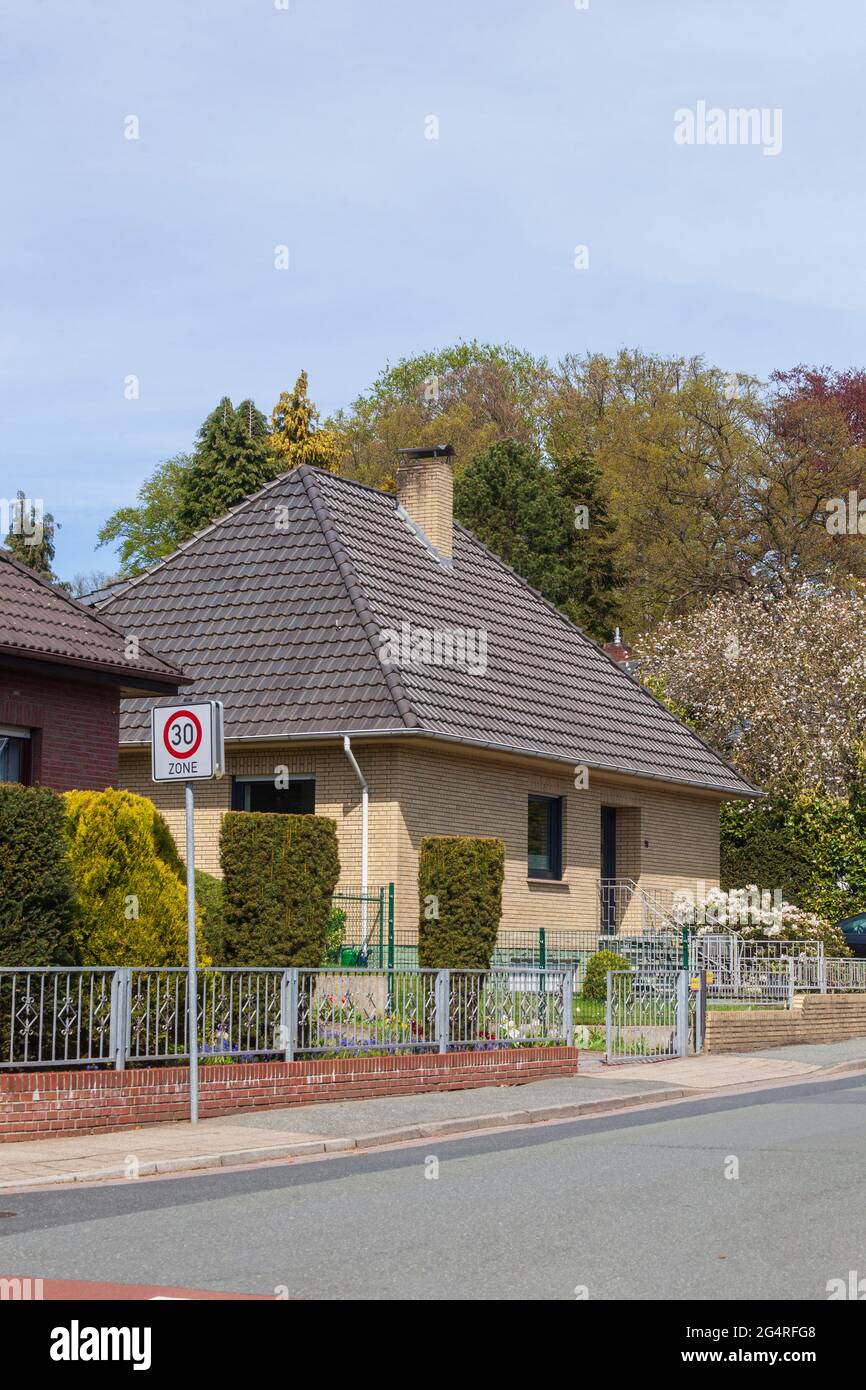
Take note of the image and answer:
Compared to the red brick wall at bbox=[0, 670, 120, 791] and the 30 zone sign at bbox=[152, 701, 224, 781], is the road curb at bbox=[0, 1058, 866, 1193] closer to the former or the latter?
the 30 zone sign at bbox=[152, 701, 224, 781]

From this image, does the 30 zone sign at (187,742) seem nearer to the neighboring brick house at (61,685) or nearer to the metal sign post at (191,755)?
the metal sign post at (191,755)

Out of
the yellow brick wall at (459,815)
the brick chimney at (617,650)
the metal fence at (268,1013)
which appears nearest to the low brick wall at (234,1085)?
the metal fence at (268,1013)

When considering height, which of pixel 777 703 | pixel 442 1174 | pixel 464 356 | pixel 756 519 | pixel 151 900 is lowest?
pixel 442 1174

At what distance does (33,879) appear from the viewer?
14.4m

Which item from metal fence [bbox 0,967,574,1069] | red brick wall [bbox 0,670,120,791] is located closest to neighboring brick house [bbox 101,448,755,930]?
red brick wall [bbox 0,670,120,791]

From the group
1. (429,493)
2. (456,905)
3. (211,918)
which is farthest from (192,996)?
(429,493)

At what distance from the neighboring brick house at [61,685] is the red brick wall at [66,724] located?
1 centimetres

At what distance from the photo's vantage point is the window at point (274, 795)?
2717cm

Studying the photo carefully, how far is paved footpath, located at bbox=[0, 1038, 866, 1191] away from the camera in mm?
12453

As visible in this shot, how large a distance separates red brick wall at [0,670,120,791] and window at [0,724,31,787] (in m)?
0.10

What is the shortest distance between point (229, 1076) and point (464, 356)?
57662mm
